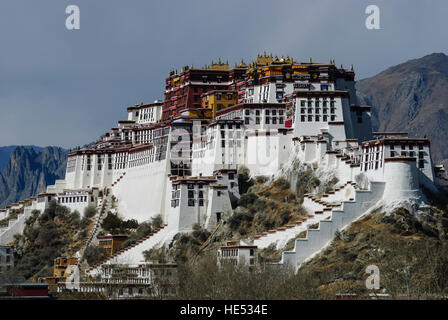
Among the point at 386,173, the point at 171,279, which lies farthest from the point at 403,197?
the point at 171,279

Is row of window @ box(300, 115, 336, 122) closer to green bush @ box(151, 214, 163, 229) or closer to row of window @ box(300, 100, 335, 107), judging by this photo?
row of window @ box(300, 100, 335, 107)

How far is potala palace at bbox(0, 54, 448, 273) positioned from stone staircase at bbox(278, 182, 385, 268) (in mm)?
93

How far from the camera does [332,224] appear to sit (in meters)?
91.6

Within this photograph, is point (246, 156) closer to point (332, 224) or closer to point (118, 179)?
point (118, 179)

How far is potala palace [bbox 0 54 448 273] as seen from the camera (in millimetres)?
95125

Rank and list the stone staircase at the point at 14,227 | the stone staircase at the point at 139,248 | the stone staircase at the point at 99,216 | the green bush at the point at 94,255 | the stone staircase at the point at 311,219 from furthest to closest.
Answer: the stone staircase at the point at 14,227 → the stone staircase at the point at 99,216 → the green bush at the point at 94,255 → the stone staircase at the point at 139,248 → the stone staircase at the point at 311,219

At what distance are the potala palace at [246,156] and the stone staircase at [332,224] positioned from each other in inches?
3.7

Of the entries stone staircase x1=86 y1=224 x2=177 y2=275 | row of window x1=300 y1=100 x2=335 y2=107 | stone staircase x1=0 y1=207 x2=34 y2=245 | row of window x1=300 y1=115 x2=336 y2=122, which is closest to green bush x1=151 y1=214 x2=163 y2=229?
stone staircase x1=86 y1=224 x2=177 y2=275

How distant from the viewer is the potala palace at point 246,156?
3745 inches

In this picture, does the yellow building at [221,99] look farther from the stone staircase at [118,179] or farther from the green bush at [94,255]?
the green bush at [94,255]

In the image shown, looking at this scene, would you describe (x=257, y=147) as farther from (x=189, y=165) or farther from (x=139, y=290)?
(x=139, y=290)

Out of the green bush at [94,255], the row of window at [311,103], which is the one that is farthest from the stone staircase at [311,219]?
the green bush at [94,255]

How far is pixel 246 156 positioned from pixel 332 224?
26.3m
